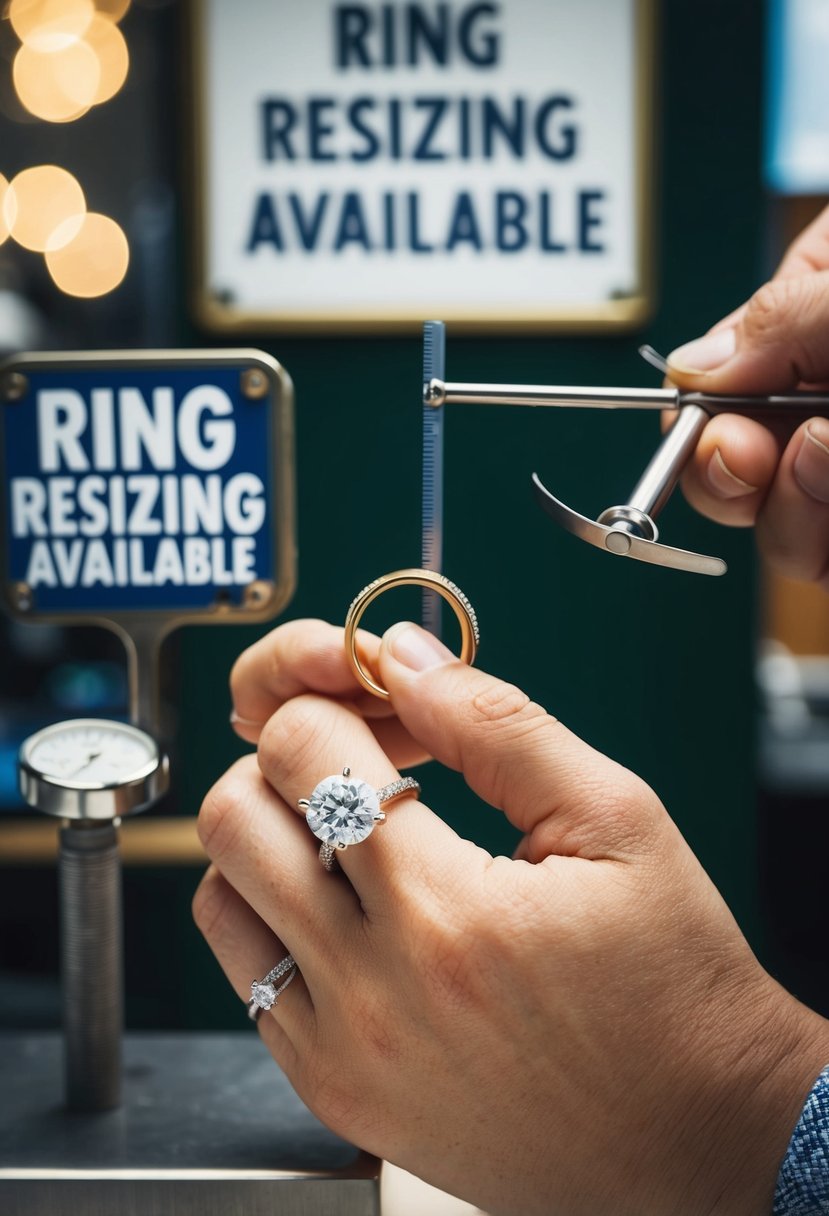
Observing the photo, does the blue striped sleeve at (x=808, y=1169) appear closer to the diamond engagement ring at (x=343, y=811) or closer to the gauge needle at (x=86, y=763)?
the diamond engagement ring at (x=343, y=811)

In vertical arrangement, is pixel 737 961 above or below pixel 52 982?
above

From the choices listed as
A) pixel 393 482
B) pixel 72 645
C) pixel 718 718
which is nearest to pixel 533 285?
pixel 393 482

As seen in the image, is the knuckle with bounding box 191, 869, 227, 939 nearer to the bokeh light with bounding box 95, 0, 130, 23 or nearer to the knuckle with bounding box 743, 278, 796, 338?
the knuckle with bounding box 743, 278, 796, 338

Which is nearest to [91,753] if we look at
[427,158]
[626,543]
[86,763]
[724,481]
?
[86,763]

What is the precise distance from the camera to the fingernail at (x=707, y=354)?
0.76 m

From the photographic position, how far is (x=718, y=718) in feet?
3.89

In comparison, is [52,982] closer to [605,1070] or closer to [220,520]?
[220,520]

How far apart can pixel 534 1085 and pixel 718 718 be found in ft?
2.40

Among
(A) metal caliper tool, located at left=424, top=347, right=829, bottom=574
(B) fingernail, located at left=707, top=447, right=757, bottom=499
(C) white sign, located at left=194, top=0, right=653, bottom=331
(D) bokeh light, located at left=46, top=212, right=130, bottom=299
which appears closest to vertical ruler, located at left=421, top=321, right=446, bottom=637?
(A) metal caliper tool, located at left=424, top=347, right=829, bottom=574

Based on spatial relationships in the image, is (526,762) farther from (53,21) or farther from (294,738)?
(53,21)

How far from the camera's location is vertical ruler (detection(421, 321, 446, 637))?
610 millimetres

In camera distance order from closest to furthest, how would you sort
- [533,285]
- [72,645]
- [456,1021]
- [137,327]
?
[456,1021] → [533,285] → [137,327] → [72,645]

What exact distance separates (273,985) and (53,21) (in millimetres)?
1062

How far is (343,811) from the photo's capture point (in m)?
0.52
